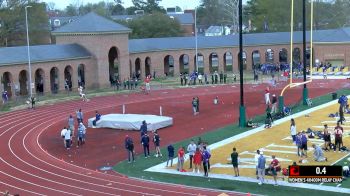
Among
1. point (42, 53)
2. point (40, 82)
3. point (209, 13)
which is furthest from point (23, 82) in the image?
point (209, 13)

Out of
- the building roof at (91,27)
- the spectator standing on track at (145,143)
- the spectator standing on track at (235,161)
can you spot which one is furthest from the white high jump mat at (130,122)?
the building roof at (91,27)

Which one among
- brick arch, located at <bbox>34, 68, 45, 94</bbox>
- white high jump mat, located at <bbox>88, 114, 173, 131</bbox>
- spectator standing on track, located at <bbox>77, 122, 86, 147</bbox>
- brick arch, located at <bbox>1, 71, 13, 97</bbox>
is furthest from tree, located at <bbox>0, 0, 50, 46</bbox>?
spectator standing on track, located at <bbox>77, 122, 86, 147</bbox>

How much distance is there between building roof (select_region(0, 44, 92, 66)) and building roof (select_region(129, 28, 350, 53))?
7.91m

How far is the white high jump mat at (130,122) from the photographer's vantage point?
33.8 m

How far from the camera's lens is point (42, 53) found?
52625mm

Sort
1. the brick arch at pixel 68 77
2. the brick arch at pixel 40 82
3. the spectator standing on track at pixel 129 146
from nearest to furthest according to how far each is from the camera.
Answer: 1. the spectator standing on track at pixel 129 146
2. the brick arch at pixel 40 82
3. the brick arch at pixel 68 77

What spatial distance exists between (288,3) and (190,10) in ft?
182

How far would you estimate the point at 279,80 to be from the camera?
56344mm

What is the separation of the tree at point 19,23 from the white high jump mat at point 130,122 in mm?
38364

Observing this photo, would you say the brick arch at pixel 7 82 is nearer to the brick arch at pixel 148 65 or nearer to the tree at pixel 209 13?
the brick arch at pixel 148 65

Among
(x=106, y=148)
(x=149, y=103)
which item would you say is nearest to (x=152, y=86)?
(x=149, y=103)

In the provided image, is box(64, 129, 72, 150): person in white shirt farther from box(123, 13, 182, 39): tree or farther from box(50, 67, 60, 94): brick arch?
box(123, 13, 182, 39): tree

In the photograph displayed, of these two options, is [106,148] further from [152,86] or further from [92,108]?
[152,86]

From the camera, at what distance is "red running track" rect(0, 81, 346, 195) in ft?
74.8
